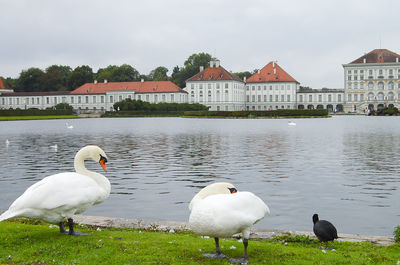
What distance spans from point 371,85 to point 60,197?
436 ft

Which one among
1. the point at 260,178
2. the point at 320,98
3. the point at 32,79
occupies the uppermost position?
the point at 32,79

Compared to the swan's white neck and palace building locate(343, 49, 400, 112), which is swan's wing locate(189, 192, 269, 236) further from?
palace building locate(343, 49, 400, 112)

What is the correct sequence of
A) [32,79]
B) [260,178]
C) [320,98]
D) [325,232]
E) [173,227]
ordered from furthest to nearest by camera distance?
1. [32,79]
2. [320,98]
3. [260,178]
4. [173,227]
5. [325,232]

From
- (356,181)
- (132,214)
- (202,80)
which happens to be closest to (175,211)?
(132,214)

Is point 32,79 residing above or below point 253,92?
above

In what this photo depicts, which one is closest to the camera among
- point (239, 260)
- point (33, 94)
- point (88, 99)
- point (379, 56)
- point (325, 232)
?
point (239, 260)

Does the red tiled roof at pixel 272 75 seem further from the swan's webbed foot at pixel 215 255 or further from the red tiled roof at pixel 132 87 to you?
the swan's webbed foot at pixel 215 255

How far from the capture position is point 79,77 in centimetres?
13375

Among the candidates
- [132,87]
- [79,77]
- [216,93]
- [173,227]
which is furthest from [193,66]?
[173,227]

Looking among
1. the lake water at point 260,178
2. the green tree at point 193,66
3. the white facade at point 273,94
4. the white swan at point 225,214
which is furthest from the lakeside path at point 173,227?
the green tree at point 193,66

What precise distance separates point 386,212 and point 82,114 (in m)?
105

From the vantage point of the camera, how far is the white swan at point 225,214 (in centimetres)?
561

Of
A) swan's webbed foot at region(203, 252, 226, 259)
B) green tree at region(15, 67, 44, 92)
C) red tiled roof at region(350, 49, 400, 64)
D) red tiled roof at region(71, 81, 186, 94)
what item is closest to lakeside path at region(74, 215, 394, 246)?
swan's webbed foot at region(203, 252, 226, 259)

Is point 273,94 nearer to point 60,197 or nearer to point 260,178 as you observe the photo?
point 260,178
